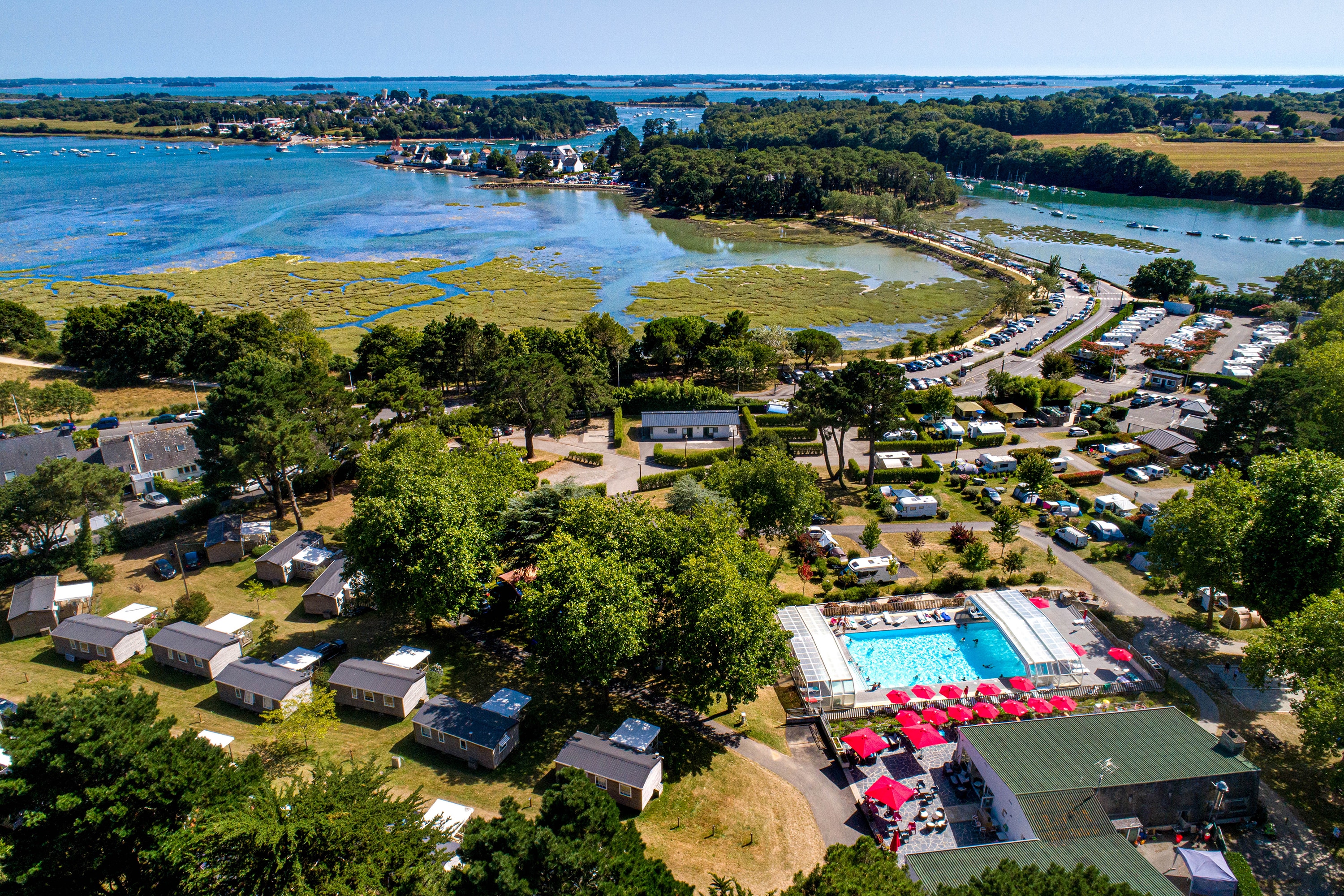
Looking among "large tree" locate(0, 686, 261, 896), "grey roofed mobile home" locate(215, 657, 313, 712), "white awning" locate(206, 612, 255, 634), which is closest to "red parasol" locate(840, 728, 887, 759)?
"large tree" locate(0, 686, 261, 896)

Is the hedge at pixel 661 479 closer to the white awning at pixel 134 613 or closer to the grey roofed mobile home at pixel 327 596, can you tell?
the grey roofed mobile home at pixel 327 596

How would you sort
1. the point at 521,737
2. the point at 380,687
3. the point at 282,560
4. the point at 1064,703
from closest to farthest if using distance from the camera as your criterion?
the point at 521,737 < the point at 380,687 < the point at 1064,703 < the point at 282,560

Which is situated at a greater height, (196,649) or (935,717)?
(196,649)

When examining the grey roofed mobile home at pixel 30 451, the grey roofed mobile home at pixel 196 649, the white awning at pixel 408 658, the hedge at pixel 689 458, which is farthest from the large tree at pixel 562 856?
the grey roofed mobile home at pixel 30 451

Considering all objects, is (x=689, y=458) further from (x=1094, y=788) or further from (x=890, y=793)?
(x=1094, y=788)

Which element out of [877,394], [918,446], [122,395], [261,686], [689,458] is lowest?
→ [261,686]

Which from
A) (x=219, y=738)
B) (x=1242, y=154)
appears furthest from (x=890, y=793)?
(x=1242, y=154)

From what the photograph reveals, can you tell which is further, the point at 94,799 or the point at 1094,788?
the point at 1094,788
